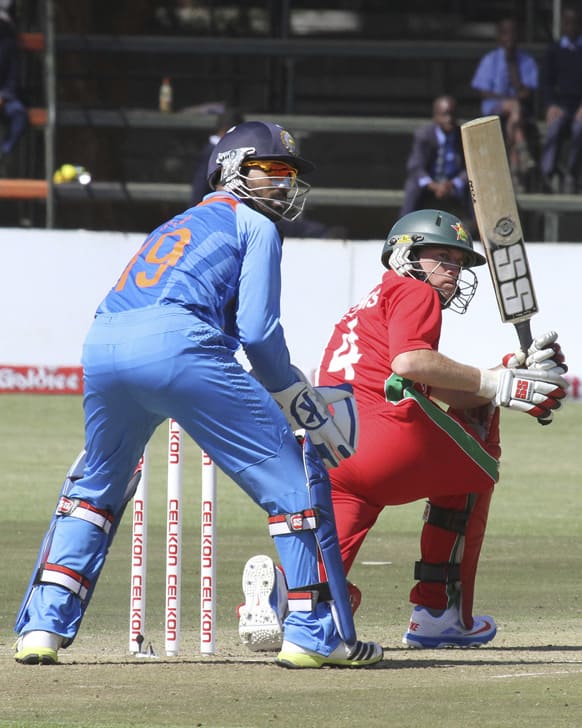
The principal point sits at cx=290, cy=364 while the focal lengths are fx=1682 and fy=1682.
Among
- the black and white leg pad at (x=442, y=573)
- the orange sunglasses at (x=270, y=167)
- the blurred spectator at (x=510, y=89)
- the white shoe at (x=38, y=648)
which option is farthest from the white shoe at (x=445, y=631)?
the blurred spectator at (x=510, y=89)

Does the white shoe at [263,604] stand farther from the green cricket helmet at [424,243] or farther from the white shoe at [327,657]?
the green cricket helmet at [424,243]

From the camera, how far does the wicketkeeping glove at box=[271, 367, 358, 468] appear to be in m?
5.69

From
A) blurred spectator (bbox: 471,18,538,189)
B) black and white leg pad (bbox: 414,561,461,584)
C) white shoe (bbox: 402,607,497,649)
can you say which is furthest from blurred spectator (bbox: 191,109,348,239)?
white shoe (bbox: 402,607,497,649)

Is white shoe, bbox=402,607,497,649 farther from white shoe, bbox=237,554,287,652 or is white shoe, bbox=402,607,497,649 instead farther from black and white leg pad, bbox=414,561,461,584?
white shoe, bbox=237,554,287,652

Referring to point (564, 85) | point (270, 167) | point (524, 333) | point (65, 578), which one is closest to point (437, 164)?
point (564, 85)

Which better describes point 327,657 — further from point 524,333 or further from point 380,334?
point 524,333

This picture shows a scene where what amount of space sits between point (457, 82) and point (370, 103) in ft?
4.31

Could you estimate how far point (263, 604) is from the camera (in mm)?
5887

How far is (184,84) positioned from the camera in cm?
2150

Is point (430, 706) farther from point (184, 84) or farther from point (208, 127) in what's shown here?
point (184, 84)

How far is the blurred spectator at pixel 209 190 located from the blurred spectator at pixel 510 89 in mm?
2116

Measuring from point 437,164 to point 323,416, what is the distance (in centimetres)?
1256

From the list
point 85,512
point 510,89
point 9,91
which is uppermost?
point 510,89

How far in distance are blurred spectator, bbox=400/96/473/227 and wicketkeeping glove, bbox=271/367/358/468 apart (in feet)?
39.9
